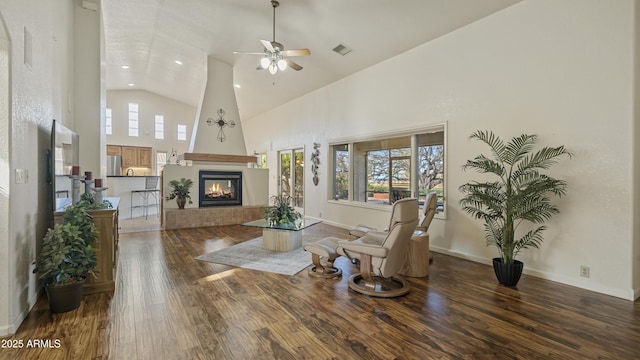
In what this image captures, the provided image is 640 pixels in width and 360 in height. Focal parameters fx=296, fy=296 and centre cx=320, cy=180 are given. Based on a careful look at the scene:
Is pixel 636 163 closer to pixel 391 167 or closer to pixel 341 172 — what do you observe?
pixel 391 167

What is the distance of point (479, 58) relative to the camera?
14.0ft

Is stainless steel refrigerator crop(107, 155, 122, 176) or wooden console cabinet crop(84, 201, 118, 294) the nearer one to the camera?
wooden console cabinet crop(84, 201, 118, 294)

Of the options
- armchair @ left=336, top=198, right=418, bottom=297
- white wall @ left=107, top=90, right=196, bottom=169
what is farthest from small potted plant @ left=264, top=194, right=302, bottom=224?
white wall @ left=107, top=90, right=196, bottom=169

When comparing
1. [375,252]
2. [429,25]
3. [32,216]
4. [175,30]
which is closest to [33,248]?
[32,216]

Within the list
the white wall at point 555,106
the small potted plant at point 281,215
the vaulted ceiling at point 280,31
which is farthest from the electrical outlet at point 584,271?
the small potted plant at point 281,215

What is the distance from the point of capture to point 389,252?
299cm

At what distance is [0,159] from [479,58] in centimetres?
536

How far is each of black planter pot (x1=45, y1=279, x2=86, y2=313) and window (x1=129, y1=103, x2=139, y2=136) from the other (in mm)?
10494

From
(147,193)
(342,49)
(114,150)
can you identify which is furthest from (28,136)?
(114,150)

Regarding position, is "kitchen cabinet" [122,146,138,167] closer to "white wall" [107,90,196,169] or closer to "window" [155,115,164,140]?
"white wall" [107,90,196,169]

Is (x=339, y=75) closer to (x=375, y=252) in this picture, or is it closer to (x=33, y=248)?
(x=375, y=252)

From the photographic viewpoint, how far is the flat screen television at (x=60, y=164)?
306cm

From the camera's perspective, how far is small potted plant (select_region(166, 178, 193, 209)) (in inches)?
270

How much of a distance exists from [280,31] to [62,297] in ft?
16.1
